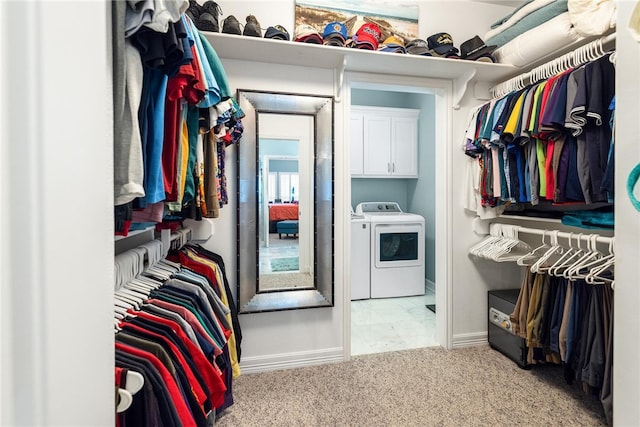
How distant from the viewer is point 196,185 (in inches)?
52.7

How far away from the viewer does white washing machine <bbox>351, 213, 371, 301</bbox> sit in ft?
12.1

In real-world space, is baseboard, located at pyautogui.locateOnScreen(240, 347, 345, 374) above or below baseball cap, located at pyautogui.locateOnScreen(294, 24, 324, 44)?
below

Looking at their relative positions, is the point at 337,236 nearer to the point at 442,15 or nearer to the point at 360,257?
the point at 360,257

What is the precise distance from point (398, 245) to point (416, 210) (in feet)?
2.43

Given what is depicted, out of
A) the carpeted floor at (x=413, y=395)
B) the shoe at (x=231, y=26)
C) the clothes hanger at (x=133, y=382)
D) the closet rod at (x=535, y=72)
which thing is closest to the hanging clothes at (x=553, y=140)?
the closet rod at (x=535, y=72)

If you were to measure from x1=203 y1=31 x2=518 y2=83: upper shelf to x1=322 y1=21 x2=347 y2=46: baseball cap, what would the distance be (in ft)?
0.20

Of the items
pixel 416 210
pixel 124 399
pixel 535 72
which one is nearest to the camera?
pixel 124 399

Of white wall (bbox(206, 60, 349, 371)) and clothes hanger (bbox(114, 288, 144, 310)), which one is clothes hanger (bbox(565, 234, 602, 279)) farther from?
clothes hanger (bbox(114, 288, 144, 310))

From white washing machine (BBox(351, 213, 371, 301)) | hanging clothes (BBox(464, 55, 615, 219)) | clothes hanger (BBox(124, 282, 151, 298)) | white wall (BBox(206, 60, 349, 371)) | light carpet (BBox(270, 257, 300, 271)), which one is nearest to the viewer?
clothes hanger (BBox(124, 282, 151, 298))

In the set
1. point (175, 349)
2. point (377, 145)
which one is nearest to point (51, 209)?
point (175, 349)

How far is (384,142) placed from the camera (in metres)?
4.04

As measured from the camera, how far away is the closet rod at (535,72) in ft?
5.61

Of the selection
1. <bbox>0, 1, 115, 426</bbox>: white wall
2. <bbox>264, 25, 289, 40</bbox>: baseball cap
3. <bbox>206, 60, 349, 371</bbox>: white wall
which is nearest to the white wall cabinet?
<bbox>206, 60, 349, 371</bbox>: white wall

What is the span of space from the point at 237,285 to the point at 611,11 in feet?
8.47
